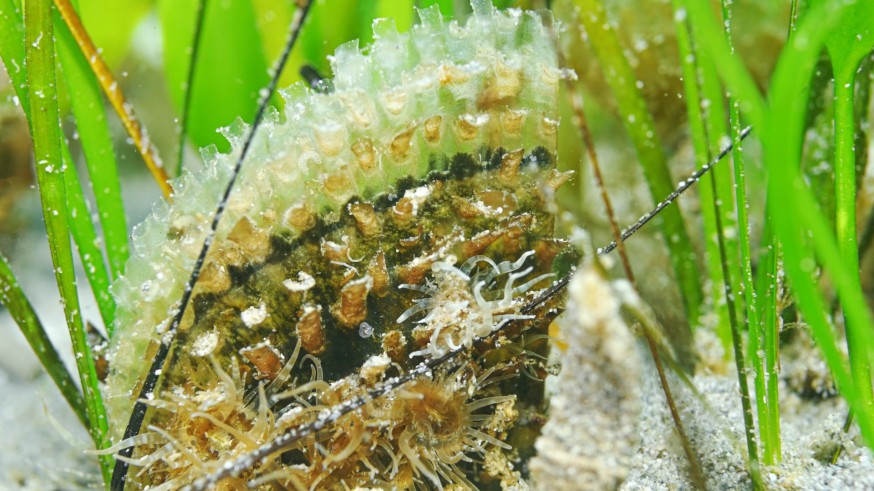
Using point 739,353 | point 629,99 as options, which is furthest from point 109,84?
point 739,353

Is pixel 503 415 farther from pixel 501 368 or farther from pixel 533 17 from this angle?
pixel 533 17

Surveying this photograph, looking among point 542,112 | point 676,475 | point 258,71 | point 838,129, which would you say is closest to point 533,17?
point 542,112

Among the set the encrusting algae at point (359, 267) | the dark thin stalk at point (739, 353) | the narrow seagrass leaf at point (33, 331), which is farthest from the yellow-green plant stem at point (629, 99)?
the narrow seagrass leaf at point (33, 331)

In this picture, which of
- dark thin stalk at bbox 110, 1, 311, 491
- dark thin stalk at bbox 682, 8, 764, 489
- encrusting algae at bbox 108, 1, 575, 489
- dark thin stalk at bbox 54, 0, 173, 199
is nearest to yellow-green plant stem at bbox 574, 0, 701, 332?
dark thin stalk at bbox 682, 8, 764, 489

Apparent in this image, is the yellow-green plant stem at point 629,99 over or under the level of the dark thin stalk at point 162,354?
over

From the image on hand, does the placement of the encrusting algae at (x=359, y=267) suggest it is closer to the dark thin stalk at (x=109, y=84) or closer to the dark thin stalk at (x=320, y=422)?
the dark thin stalk at (x=320, y=422)

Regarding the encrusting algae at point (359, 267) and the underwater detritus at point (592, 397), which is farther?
the encrusting algae at point (359, 267)
